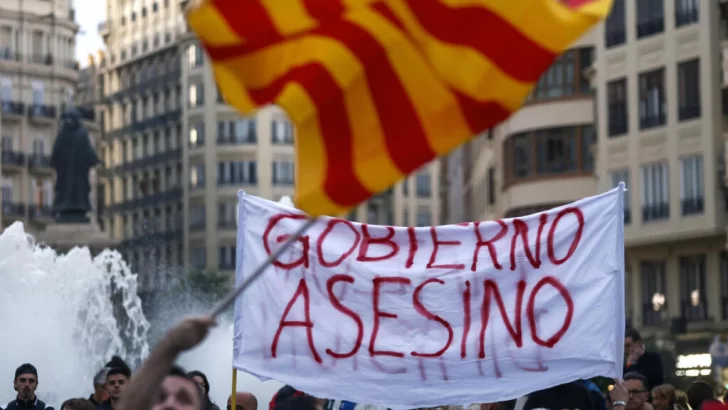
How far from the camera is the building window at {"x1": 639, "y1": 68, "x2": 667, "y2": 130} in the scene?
188ft

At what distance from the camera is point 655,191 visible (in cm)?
5781

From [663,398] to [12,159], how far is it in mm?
96655

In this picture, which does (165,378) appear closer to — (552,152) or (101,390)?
(101,390)

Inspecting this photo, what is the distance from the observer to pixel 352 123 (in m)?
8.27

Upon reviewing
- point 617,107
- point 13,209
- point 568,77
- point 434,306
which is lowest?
point 434,306

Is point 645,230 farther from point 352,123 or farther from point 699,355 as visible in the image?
point 352,123

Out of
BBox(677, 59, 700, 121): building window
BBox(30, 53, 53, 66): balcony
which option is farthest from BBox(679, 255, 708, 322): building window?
BBox(30, 53, 53, 66): balcony

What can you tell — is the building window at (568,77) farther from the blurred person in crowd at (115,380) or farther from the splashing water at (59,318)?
the blurred person in crowd at (115,380)

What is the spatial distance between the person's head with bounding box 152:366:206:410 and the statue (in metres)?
44.5

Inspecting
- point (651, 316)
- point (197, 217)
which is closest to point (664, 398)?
point (651, 316)

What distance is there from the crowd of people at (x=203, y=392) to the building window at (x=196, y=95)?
338ft

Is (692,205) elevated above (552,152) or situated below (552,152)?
below

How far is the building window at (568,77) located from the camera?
6338 centimetres

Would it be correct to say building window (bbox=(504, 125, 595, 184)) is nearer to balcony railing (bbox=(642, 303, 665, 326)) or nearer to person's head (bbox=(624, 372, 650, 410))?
balcony railing (bbox=(642, 303, 665, 326))
